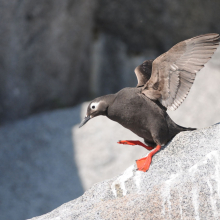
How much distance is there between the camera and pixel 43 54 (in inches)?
309

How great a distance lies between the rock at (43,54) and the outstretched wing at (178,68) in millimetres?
4495

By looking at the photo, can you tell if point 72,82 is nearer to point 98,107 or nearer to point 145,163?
point 98,107

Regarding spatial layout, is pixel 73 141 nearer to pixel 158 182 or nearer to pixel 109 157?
pixel 109 157

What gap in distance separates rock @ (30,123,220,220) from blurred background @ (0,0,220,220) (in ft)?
11.6

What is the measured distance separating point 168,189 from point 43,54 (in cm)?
557

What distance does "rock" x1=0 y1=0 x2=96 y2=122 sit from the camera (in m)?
7.39

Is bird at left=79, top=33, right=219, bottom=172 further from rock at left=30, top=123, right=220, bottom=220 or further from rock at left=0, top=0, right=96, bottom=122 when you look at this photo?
rock at left=0, top=0, right=96, bottom=122

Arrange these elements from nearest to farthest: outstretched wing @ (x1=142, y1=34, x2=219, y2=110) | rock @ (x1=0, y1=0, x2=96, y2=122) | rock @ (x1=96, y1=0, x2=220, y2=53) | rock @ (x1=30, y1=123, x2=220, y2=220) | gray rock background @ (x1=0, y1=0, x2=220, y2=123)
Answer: rock @ (x1=30, y1=123, x2=220, y2=220) → outstretched wing @ (x1=142, y1=34, x2=219, y2=110) → rock @ (x1=0, y1=0, x2=96, y2=122) → gray rock background @ (x1=0, y1=0, x2=220, y2=123) → rock @ (x1=96, y1=0, x2=220, y2=53)

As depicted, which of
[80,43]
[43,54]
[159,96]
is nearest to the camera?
[159,96]

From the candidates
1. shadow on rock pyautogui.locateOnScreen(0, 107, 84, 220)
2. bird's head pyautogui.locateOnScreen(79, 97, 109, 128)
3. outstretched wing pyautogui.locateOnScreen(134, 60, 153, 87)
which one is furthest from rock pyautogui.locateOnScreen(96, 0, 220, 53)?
bird's head pyautogui.locateOnScreen(79, 97, 109, 128)

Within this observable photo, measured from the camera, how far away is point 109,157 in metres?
7.29

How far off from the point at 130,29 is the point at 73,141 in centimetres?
292

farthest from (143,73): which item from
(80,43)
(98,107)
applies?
(80,43)

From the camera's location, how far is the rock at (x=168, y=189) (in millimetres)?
2852
